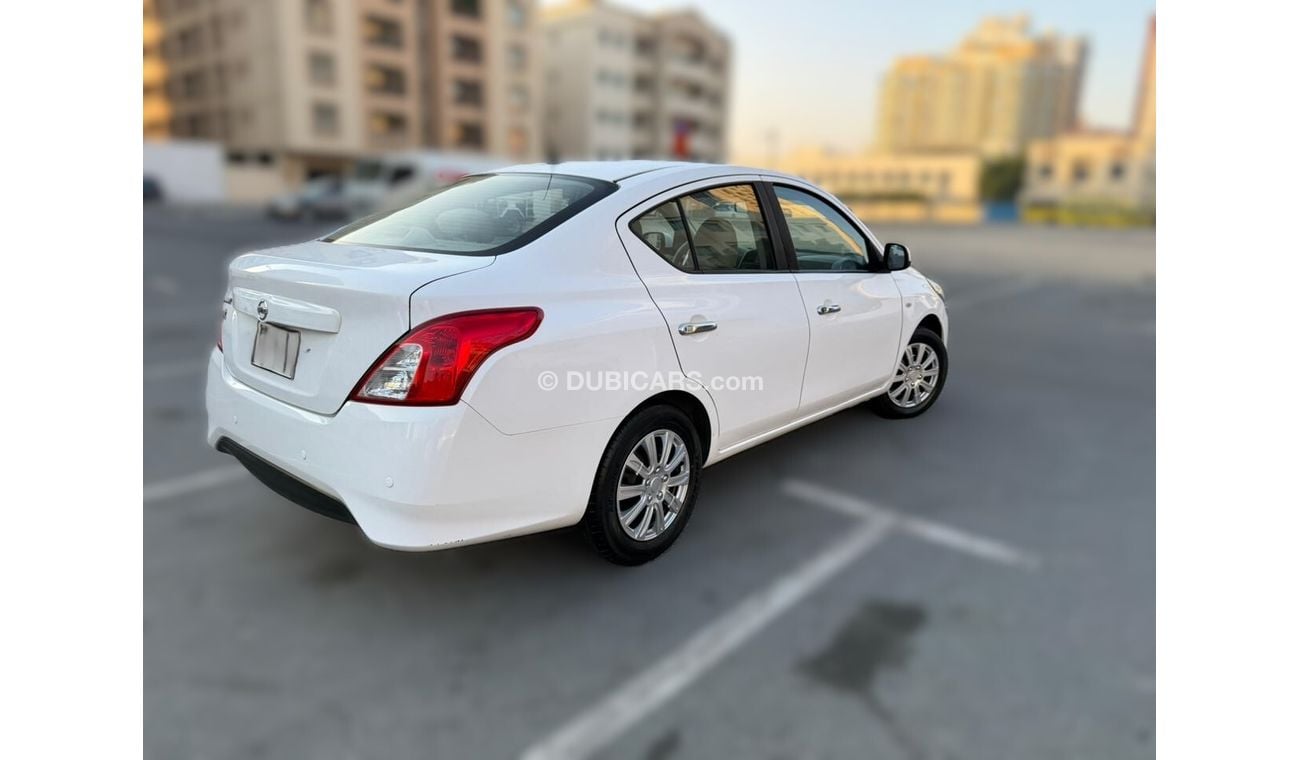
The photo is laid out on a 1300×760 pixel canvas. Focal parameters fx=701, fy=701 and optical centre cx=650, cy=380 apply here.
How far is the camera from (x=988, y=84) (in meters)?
1.56

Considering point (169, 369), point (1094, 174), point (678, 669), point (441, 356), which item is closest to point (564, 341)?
point (441, 356)

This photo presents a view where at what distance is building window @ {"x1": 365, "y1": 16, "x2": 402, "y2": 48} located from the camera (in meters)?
58.0

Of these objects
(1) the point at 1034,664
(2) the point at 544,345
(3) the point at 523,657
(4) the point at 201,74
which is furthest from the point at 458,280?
(1) the point at 1034,664

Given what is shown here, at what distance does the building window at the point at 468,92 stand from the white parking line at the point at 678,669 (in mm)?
83389

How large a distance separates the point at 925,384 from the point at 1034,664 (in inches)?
7130

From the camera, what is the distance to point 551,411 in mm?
753

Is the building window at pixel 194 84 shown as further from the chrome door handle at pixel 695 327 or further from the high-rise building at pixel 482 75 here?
the chrome door handle at pixel 695 327

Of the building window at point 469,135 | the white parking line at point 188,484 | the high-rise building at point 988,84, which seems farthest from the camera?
the white parking line at point 188,484

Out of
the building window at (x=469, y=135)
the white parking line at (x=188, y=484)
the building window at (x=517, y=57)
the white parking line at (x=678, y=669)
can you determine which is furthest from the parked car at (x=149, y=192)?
the white parking line at (x=188, y=484)

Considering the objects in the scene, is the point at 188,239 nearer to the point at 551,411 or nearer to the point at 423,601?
the point at 551,411

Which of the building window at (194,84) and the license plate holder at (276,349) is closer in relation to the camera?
the license plate holder at (276,349)

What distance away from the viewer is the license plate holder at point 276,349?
0.83 metres

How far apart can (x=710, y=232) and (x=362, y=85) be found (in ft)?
220

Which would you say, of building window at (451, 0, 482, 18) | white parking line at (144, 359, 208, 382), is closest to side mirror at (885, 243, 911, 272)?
building window at (451, 0, 482, 18)
